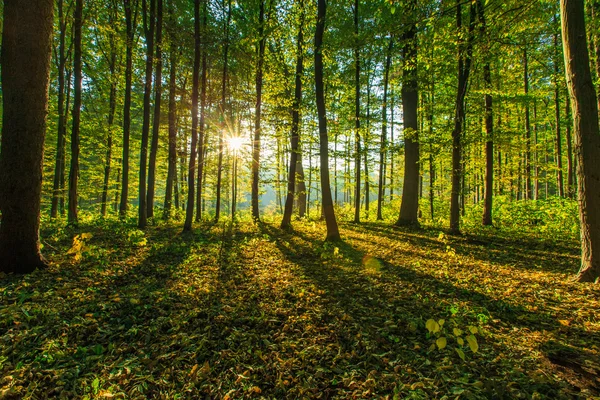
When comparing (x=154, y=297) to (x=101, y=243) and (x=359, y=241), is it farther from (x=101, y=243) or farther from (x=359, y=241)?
(x=359, y=241)

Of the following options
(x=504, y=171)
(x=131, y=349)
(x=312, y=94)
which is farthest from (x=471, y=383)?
(x=504, y=171)

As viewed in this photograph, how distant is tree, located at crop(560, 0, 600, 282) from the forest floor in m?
0.93

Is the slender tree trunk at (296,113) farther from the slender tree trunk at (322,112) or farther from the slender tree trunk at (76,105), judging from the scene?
the slender tree trunk at (76,105)

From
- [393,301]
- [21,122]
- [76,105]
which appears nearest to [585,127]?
[393,301]

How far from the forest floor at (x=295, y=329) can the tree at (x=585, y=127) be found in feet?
3.07

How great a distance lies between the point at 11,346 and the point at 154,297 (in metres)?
1.58

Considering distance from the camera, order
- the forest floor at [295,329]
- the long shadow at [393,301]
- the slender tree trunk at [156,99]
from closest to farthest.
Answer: the forest floor at [295,329], the long shadow at [393,301], the slender tree trunk at [156,99]

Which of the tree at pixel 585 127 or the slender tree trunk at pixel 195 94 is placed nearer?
the tree at pixel 585 127

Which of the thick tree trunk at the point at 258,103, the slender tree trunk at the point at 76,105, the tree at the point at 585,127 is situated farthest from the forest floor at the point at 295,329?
the thick tree trunk at the point at 258,103

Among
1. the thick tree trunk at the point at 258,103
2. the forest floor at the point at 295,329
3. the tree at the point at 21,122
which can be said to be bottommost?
the forest floor at the point at 295,329

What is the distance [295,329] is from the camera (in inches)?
128

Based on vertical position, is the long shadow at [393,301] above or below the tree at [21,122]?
below

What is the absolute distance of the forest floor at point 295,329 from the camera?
2.28m

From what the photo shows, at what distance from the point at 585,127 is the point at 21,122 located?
951 centimetres
